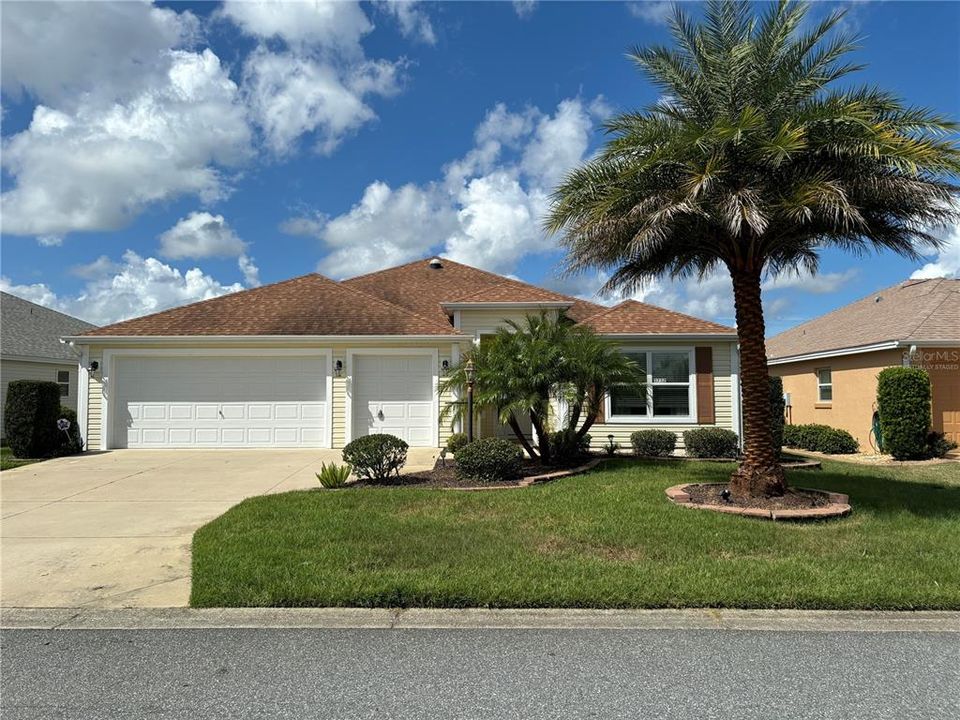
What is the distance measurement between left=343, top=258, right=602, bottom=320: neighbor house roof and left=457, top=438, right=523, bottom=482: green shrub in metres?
6.51

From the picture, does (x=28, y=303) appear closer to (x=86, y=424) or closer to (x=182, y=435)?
(x=86, y=424)

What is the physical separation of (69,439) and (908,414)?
19.5 meters

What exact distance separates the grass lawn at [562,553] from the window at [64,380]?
16659 millimetres

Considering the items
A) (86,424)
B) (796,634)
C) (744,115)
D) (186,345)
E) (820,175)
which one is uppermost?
(744,115)

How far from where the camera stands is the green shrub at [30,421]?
13.7 metres

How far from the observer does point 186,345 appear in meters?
15.1

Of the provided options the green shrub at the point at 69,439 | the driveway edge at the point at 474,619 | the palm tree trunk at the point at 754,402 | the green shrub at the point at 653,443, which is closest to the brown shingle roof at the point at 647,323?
the green shrub at the point at 653,443

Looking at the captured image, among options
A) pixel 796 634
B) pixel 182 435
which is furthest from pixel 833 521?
pixel 182 435

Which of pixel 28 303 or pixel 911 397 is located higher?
pixel 28 303

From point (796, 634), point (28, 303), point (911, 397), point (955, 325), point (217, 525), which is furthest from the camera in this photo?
point (28, 303)

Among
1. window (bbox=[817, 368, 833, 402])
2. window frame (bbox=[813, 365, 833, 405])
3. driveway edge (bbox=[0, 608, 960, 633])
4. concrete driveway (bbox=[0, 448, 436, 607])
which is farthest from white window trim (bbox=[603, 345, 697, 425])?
driveway edge (bbox=[0, 608, 960, 633])

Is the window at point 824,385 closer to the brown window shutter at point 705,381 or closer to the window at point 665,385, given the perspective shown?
the brown window shutter at point 705,381

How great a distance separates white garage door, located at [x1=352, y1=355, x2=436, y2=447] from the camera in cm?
1509

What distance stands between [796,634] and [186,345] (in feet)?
47.5
